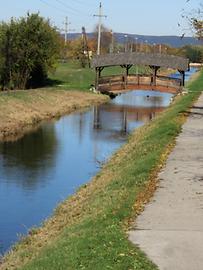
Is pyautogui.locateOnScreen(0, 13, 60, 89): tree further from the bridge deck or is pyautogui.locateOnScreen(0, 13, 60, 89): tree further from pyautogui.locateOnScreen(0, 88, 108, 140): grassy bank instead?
the bridge deck

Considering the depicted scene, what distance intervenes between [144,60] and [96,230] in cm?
4973

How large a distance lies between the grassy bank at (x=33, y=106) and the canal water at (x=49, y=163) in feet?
3.56

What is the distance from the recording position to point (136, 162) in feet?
55.3

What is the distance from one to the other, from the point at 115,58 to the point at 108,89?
3.44m

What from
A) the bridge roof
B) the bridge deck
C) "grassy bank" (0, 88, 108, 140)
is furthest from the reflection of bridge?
the bridge roof

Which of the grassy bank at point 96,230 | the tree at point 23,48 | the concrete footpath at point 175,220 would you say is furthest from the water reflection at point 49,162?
the tree at point 23,48

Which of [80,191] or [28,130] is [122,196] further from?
[28,130]

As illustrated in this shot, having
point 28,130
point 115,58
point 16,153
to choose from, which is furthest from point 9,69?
point 16,153

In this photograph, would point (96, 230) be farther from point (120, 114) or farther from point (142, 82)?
point (142, 82)

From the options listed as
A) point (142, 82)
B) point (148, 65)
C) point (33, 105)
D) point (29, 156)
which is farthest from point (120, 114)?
point (29, 156)

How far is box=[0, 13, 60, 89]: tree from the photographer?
179 feet

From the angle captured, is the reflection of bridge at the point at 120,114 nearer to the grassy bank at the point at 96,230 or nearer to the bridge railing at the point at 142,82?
the bridge railing at the point at 142,82

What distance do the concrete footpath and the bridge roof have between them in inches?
1639

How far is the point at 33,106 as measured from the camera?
138ft
